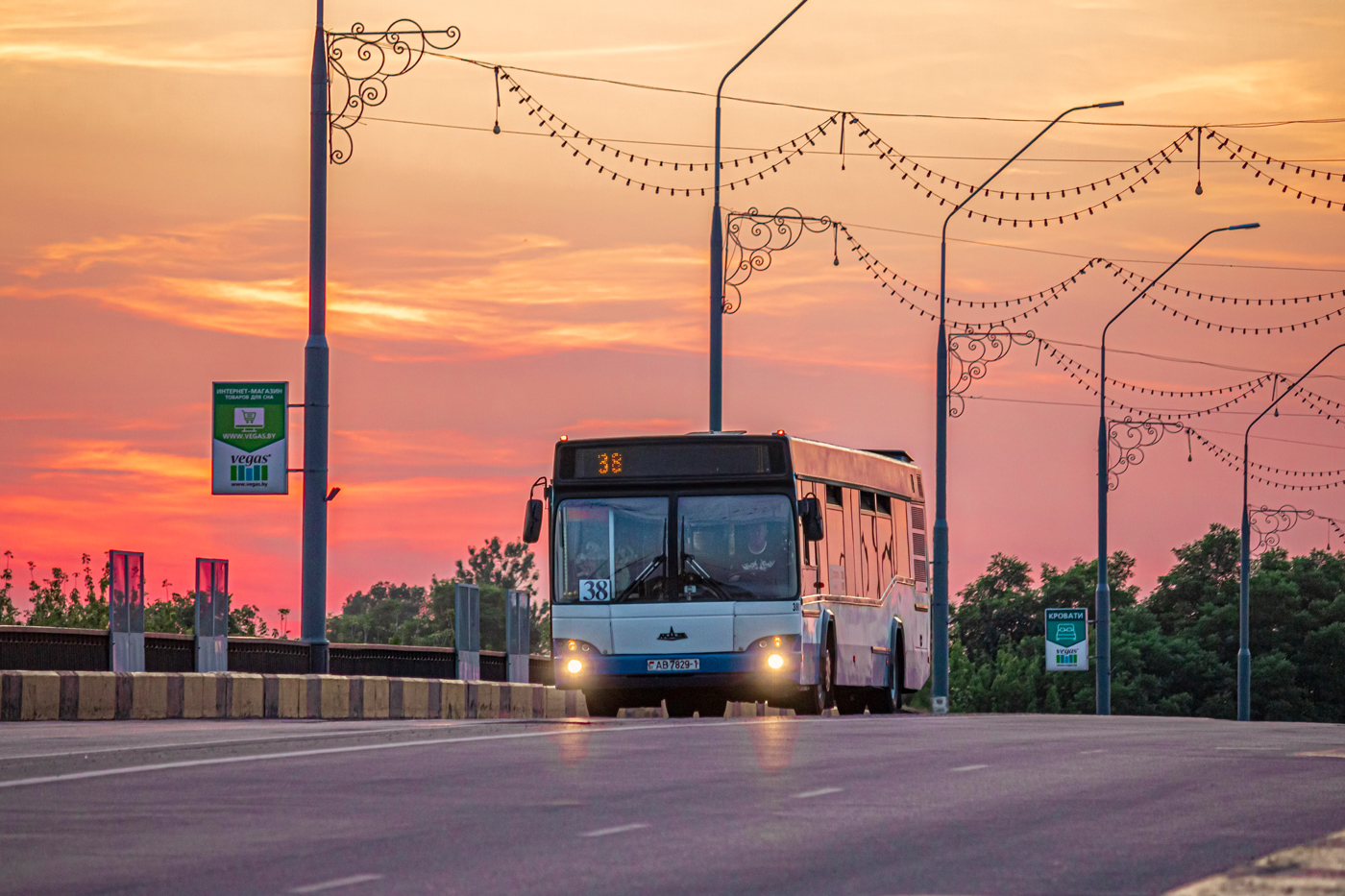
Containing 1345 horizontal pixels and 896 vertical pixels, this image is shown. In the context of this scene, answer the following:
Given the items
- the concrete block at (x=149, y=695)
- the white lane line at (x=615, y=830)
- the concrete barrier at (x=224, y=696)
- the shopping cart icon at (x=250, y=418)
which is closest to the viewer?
the white lane line at (x=615, y=830)

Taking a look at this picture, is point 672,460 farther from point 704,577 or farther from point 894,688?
point 894,688

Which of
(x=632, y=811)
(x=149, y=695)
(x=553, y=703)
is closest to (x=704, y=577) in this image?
(x=149, y=695)

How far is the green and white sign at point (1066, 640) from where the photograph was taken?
64688 mm

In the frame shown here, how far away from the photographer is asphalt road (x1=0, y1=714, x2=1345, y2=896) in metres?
9.69

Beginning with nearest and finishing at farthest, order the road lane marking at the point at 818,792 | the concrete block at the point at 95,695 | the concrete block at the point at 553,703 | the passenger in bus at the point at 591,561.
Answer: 1. the road lane marking at the point at 818,792
2. the concrete block at the point at 95,695
3. the passenger in bus at the point at 591,561
4. the concrete block at the point at 553,703

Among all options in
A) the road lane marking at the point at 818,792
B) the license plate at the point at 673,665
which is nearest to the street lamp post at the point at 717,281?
the license plate at the point at 673,665

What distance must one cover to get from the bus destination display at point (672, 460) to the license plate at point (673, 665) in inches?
80.8

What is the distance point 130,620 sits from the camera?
27500 mm

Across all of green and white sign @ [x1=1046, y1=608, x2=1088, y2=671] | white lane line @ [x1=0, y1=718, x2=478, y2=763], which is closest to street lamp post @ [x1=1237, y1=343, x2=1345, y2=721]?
green and white sign @ [x1=1046, y1=608, x2=1088, y2=671]

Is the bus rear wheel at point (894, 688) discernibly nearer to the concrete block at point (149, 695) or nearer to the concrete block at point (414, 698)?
the concrete block at point (414, 698)

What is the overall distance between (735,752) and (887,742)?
2.14 metres

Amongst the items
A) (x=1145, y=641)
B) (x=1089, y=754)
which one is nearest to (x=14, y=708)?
(x=1089, y=754)

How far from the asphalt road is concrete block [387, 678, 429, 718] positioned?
1030 centimetres

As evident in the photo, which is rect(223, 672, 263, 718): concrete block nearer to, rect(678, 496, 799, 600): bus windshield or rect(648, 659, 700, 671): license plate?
rect(648, 659, 700, 671): license plate
